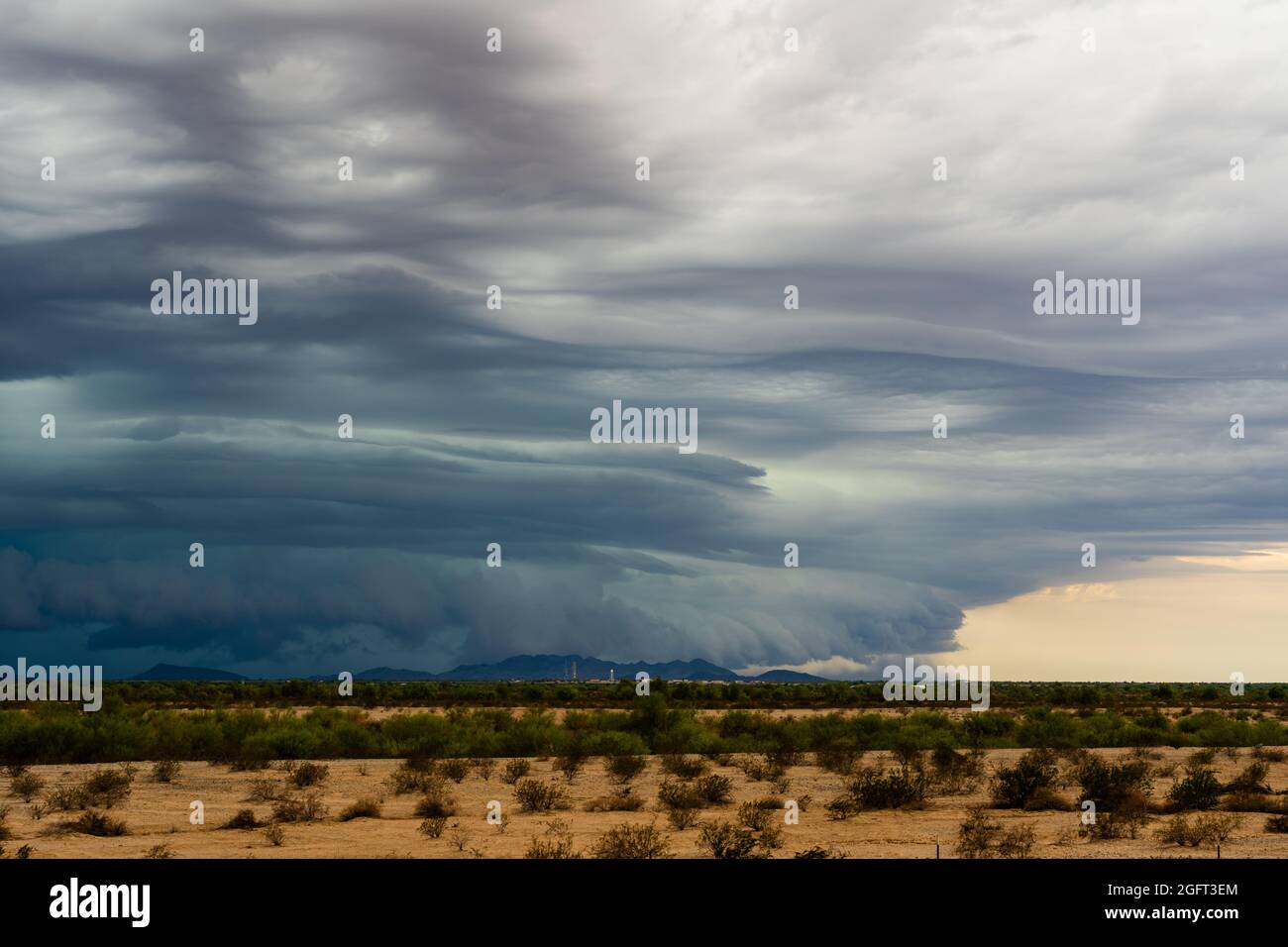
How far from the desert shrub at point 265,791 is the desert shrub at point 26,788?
19.6 feet

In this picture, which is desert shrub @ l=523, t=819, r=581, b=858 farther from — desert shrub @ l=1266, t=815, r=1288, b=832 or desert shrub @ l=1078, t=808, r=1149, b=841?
desert shrub @ l=1266, t=815, r=1288, b=832

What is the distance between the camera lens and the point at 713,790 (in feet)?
111

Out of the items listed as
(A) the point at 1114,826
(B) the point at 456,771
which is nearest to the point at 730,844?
(A) the point at 1114,826

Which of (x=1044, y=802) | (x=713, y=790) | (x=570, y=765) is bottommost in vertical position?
(x=570, y=765)

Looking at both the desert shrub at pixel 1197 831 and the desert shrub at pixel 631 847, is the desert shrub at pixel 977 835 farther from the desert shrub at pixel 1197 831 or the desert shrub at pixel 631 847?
the desert shrub at pixel 631 847

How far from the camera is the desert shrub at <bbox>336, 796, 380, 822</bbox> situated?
3102 centimetres

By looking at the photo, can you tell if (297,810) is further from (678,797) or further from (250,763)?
(250,763)

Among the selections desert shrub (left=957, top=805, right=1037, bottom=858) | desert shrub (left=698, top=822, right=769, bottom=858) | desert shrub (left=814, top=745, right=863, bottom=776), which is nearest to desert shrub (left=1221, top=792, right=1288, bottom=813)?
desert shrub (left=957, top=805, right=1037, bottom=858)

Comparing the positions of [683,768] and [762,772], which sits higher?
[683,768]

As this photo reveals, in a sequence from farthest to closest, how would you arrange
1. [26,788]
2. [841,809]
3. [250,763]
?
[250,763], [26,788], [841,809]

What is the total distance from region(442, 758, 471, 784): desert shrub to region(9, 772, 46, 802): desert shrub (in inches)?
480

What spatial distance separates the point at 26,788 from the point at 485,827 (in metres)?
15.5

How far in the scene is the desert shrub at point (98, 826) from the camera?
91.8 feet

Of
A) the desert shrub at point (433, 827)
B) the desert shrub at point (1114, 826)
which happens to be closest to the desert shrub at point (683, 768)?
the desert shrub at point (433, 827)
